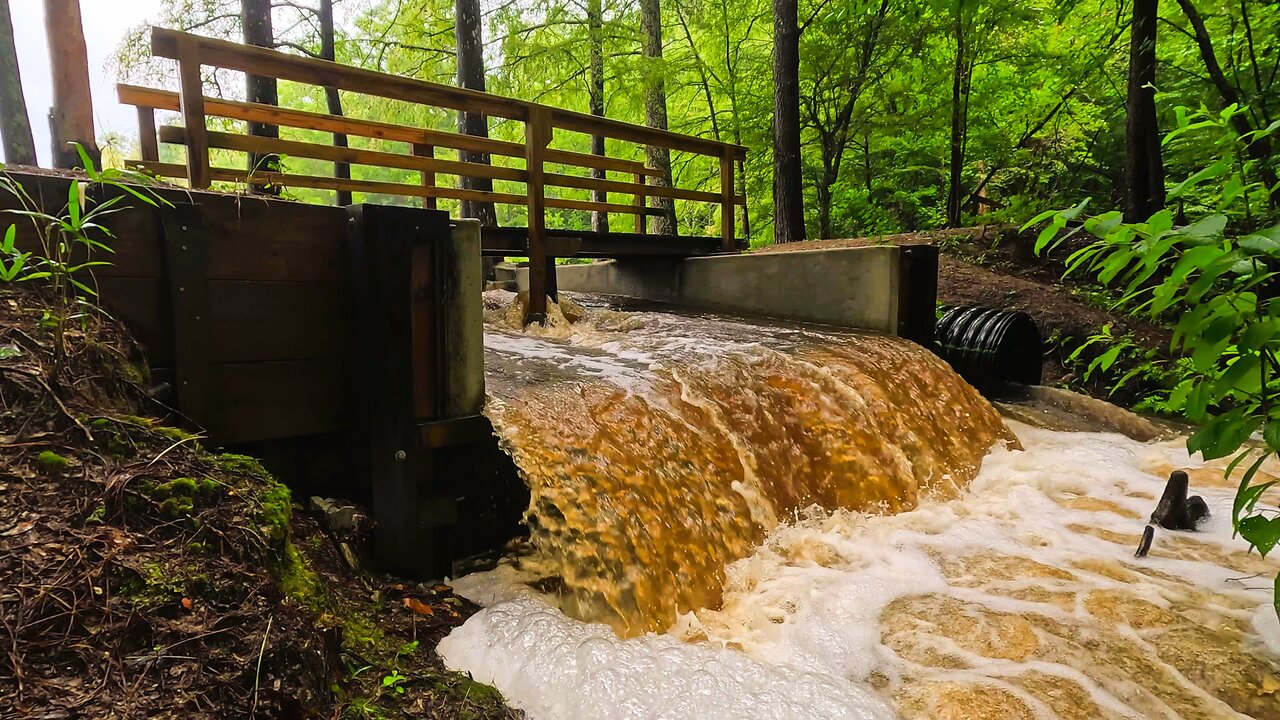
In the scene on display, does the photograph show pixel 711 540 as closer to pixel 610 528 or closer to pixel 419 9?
pixel 610 528

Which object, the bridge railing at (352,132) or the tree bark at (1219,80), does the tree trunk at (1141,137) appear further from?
the bridge railing at (352,132)

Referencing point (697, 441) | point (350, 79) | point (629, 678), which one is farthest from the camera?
point (350, 79)

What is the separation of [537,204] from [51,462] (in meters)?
4.23

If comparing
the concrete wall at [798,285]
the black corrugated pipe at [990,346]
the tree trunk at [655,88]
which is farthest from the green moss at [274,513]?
the tree trunk at [655,88]

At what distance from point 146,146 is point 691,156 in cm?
1166

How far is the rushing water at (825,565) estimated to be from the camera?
2.16 meters

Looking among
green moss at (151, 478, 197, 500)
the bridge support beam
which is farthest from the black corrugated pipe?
green moss at (151, 478, 197, 500)

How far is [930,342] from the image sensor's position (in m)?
5.88

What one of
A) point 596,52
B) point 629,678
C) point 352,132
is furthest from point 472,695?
point 596,52

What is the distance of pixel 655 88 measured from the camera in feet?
36.1

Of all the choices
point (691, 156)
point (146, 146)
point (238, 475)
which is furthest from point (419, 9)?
point (238, 475)

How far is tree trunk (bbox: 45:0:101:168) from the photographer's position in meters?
6.06

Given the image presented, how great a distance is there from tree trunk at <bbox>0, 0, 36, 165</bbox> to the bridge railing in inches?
126

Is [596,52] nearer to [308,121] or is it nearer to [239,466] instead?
[308,121]
